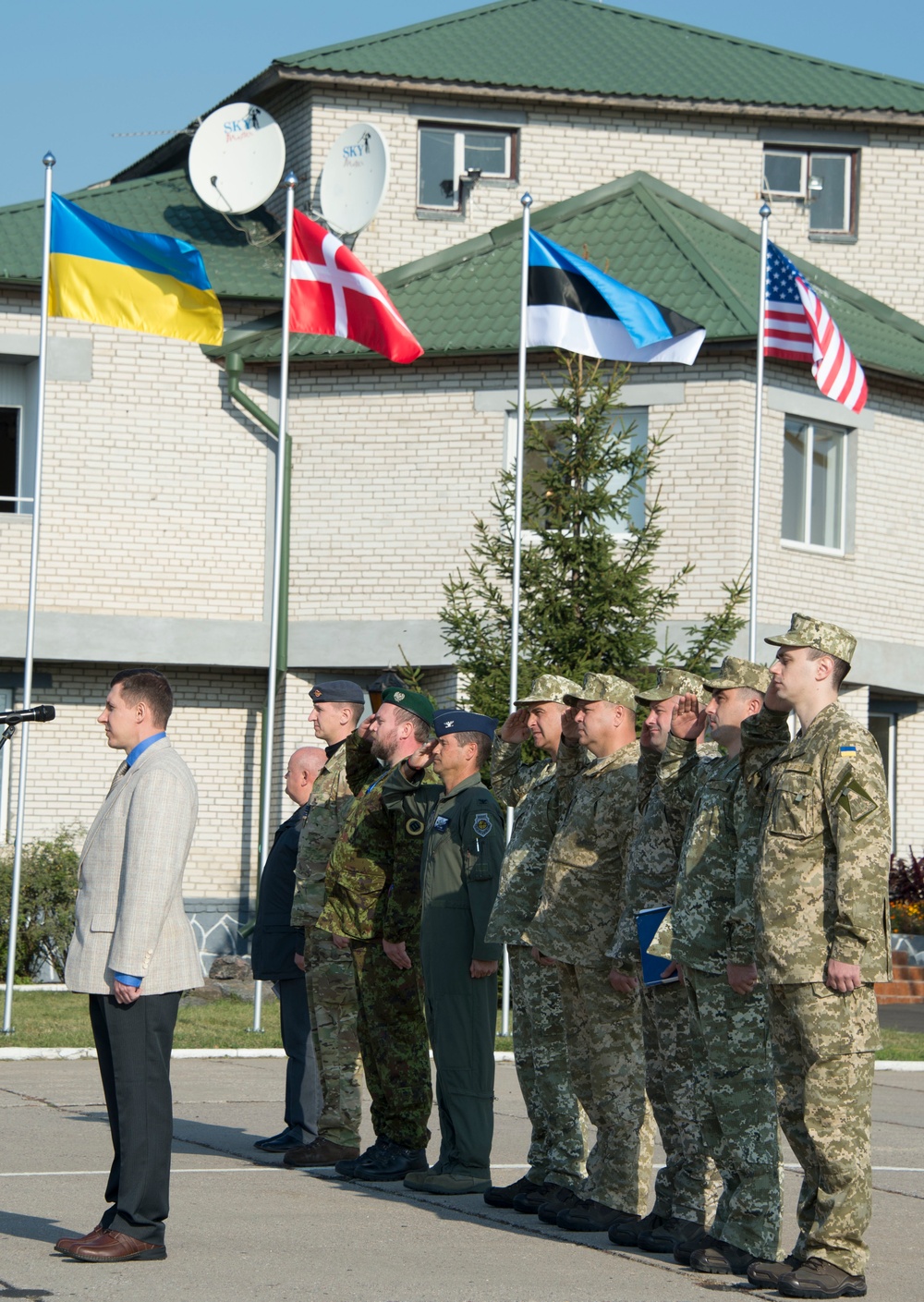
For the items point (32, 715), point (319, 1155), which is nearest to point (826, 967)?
point (32, 715)

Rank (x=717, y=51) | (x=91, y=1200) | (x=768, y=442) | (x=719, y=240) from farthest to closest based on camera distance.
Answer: (x=717, y=51), (x=719, y=240), (x=768, y=442), (x=91, y=1200)

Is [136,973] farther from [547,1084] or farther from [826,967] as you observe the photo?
[826,967]

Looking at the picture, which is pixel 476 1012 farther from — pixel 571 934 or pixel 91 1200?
pixel 91 1200

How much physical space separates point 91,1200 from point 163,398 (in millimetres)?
14771

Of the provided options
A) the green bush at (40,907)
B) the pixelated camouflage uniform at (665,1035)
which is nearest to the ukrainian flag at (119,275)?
the green bush at (40,907)

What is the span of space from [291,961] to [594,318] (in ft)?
23.8

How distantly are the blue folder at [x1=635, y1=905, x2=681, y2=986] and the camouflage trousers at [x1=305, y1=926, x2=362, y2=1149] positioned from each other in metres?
2.31

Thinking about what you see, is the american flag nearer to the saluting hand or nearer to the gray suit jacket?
the saluting hand

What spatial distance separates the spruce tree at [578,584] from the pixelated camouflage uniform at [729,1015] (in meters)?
8.70

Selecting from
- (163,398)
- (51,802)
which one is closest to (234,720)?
(51,802)

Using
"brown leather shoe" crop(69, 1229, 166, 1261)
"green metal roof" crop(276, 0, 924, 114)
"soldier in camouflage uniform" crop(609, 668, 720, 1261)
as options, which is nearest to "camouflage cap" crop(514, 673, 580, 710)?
"soldier in camouflage uniform" crop(609, 668, 720, 1261)

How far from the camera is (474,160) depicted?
23469mm

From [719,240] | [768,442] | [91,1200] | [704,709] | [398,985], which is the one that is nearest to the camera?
[704,709]

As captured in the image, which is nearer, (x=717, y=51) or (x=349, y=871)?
(x=349, y=871)
